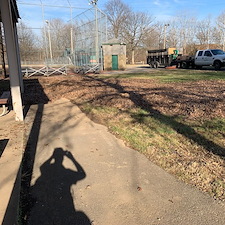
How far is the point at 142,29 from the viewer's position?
195 feet

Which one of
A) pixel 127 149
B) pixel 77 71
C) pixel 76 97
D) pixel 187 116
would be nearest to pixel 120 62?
pixel 77 71

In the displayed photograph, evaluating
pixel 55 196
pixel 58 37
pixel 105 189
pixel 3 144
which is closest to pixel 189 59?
pixel 58 37

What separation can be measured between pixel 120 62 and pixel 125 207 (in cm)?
2913

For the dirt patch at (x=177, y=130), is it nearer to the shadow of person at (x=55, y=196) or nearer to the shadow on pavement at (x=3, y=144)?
the shadow of person at (x=55, y=196)

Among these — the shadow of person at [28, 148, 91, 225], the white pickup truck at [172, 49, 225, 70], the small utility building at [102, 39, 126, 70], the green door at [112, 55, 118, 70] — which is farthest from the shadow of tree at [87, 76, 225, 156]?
the green door at [112, 55, 118, 70]

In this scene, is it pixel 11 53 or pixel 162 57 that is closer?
pixel 11 53

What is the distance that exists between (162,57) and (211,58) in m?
9.78

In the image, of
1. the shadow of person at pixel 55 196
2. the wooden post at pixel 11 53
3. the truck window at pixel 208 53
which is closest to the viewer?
the shadow of person at pixel 55 196

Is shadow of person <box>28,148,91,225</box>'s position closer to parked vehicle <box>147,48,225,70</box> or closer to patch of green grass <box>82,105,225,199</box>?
patch of green grass <box>82,105,225,199</box>

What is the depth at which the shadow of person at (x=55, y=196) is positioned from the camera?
260 centimetres

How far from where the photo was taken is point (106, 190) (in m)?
3.13

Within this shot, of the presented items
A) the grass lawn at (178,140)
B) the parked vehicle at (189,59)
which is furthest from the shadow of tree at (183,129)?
the parked vehicle at (189,59)

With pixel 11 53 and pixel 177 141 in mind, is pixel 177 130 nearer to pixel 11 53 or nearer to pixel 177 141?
pixel 177 141

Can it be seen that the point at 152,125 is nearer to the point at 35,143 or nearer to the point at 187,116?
the point at 187,116
